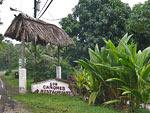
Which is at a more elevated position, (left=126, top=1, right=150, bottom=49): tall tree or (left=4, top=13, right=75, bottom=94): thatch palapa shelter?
(left=126, top=1, right=150, bottom=49): tall tree

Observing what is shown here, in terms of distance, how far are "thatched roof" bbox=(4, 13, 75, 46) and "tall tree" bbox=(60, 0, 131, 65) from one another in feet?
22.6

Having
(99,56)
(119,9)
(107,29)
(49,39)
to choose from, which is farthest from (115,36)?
(99,56)

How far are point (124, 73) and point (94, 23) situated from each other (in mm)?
12616

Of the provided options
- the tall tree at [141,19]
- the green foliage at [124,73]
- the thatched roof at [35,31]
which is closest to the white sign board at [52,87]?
the thatched roof at [35,31]

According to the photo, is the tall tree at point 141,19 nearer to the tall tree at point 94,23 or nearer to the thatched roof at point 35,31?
the tall tree at point 94,23

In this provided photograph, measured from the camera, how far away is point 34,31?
31.8 ft

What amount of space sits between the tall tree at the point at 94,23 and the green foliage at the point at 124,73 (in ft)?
33.7

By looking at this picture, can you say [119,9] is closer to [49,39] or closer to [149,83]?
[49,39]

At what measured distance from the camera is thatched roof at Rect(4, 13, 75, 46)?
9.61m

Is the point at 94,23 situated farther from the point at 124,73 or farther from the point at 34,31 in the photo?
the point at 124,73

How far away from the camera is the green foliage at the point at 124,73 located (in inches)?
233

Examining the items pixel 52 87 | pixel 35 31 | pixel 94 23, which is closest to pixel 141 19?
pixel 35 31

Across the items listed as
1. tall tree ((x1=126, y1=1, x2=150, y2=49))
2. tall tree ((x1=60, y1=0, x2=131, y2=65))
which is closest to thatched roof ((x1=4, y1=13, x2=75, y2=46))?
tall tree ((x1=126, y1=1, x2=150, y2=49))

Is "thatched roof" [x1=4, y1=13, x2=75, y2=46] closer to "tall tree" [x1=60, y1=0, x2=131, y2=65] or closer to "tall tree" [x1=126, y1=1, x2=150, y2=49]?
"tall tree" [x1=126, y1=1, x2=150, y2=49]
